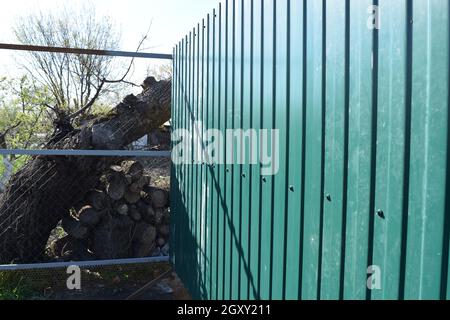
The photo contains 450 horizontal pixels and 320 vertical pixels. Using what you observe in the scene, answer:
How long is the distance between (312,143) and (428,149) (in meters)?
0.67

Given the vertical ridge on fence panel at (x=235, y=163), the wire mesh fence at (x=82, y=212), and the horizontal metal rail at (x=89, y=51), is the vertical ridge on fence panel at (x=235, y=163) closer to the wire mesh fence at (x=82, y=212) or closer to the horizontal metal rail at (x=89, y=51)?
the horizontal metal rail at (x=89, y=51)

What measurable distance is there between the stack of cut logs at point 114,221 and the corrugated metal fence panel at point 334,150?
215 cm

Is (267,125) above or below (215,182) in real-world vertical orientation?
above

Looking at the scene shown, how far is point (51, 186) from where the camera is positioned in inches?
194

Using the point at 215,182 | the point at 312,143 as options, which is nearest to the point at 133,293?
the point at 215,182

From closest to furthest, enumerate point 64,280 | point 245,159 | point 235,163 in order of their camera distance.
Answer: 1. point 245,159
2. point 235,163
3. point 64,280

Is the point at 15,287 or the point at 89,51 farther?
the point at 15,287

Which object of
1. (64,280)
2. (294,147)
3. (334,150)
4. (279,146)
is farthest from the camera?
(64,280)

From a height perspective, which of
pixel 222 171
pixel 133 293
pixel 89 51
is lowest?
Result: pixel 133 293

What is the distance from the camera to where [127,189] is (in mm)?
5203

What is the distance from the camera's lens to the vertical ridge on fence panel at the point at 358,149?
1640 millimetres

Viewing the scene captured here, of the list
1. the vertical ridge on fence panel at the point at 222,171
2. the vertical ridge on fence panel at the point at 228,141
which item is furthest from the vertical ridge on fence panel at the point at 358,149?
the vertical ridge on fence panel at the point at 222,171

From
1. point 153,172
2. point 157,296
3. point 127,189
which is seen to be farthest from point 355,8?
point 153,172

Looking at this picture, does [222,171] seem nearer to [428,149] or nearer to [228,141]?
[228,141]
